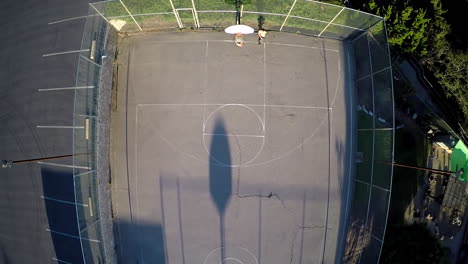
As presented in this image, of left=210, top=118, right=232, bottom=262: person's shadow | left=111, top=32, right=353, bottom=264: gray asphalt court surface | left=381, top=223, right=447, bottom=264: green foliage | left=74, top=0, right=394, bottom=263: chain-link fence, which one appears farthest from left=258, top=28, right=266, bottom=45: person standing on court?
left=381, top=223, right=447, bottom=264: green foliage

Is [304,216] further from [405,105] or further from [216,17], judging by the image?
[216,17]

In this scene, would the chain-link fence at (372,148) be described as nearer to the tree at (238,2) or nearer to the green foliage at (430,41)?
the green foliage at (430,41)

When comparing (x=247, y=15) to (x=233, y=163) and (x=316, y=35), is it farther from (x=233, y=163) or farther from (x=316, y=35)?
(x=233, y=163)

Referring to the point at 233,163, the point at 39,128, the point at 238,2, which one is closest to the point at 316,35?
the point at 238,2

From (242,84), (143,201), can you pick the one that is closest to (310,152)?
(242,84)

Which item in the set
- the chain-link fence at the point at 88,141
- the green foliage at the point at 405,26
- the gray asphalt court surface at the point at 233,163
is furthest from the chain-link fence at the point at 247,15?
the gray asphalt court surface at the point at 233,163

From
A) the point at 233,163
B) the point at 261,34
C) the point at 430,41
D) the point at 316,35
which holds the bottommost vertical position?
the point at 233,163
